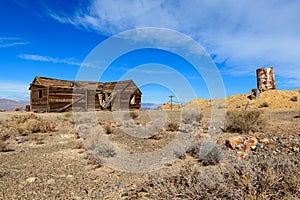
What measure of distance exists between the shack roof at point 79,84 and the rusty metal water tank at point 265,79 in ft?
46.0

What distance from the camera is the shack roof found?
952 inches

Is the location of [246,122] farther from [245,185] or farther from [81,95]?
[81,95]

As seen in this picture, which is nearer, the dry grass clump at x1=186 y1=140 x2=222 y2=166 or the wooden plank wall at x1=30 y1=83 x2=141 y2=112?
the dry grass clump at x1=186 y1=140 x2=222 y2=166

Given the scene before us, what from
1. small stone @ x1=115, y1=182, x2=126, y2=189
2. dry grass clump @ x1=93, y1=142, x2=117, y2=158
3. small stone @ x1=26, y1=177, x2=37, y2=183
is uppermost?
dry grass clump @ x1=93, y1=142, x2=117, y2=158

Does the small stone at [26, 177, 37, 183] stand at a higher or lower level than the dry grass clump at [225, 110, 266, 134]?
lower

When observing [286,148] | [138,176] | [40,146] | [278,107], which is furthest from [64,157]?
[278,107]

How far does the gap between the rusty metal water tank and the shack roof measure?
552 inches

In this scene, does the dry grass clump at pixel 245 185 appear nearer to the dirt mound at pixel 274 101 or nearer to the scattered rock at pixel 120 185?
the scattered rock at pixel 120 185

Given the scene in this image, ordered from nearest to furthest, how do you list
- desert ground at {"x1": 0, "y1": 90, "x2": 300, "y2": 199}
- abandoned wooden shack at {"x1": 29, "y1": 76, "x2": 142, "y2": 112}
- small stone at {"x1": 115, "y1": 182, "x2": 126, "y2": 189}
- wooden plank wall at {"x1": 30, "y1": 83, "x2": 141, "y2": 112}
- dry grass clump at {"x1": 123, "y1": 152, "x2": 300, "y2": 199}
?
dry grass clump at {"x1": 123, "y1": 152, "x2": 300, "y2": 199}
desert ground at {"x1": 0, "y1": 90, "x2": 300, "y2": 199}
small stone at {"x1": 115, "y1": 182, "x2": 126, "y2": 189}
wooden plank wall at {"x1": 30, "y1": 83, "x2": 141, "y2": 112}
abandoned wooden shack at {"x1": 29, "y1": 76, "x2": 142, "y2": 112}

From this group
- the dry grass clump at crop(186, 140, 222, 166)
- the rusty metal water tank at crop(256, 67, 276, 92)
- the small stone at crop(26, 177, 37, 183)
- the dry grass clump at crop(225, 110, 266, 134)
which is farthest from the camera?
the rusty metal water tank at crop(256, 67, 276, 92)

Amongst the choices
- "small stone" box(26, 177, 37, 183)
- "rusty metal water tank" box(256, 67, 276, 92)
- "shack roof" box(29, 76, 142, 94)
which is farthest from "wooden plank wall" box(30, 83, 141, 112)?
"small stone" box(26, 177, 37, 183)

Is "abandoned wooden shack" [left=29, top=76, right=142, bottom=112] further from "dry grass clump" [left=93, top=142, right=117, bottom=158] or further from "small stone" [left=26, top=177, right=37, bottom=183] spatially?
"small stone" [left=26, top=177, right=37, bottom=183]

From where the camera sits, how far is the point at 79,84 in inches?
1059

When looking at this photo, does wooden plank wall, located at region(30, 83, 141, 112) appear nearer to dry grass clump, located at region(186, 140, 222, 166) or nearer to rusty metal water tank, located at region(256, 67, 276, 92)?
rusty metal water tank, located at region(256, 67, 276, 92)
